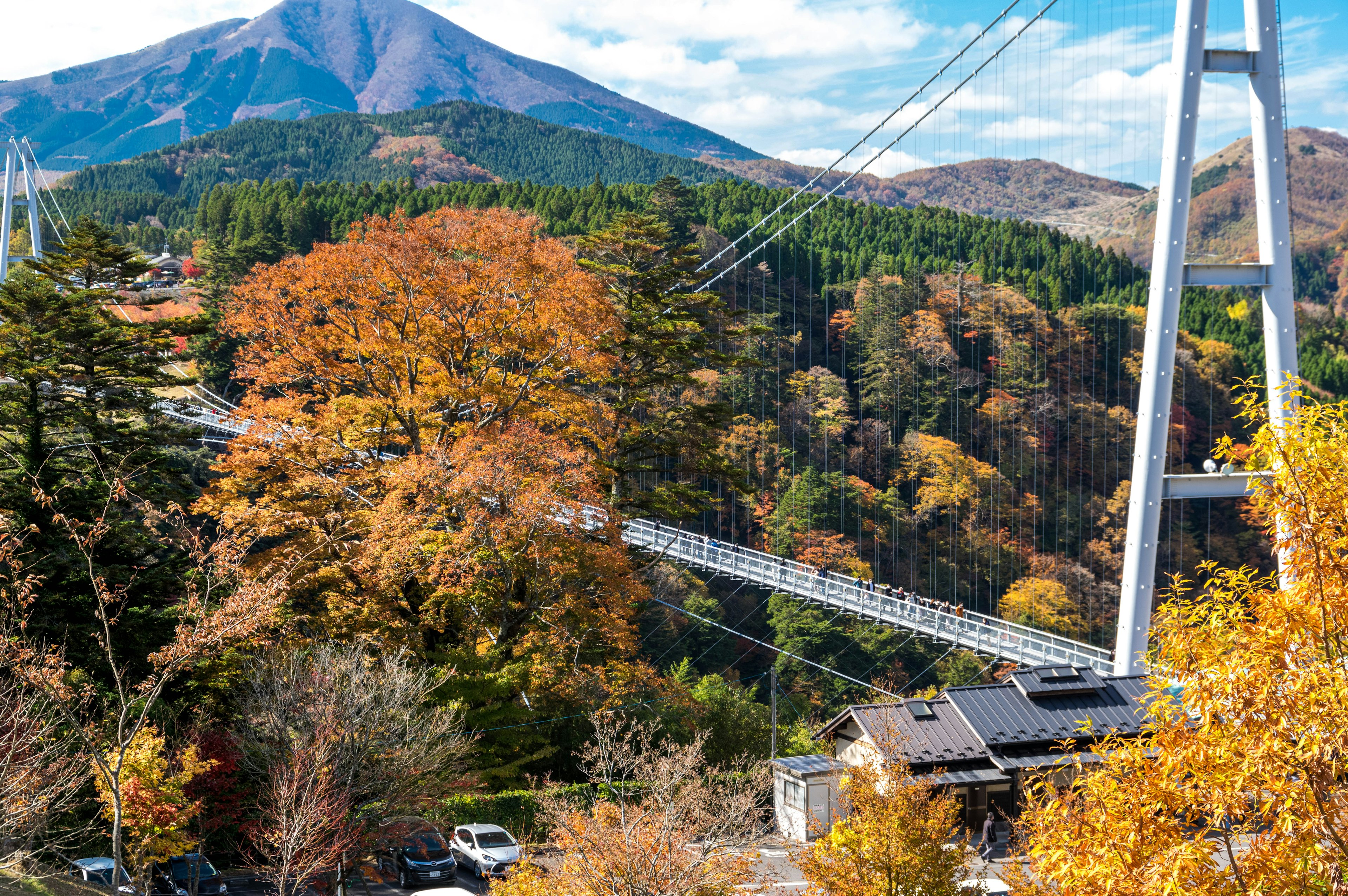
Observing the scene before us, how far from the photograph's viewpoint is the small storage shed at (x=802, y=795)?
18.4 metres

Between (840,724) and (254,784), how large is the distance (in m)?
10.4

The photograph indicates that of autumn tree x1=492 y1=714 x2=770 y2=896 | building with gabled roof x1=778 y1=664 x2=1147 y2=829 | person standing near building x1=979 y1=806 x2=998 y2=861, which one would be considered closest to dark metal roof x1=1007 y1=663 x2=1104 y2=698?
building with gabled roof x1=778 y1=664 x2=1147 y2=829

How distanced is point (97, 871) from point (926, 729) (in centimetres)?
1345

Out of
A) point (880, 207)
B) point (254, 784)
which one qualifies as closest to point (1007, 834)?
point (254, 784)

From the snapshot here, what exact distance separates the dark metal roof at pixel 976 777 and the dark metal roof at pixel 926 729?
0.78 ft

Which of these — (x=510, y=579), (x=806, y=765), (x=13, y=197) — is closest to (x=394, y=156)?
(x=13, y=197)

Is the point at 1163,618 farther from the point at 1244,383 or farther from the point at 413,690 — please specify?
the point at 413,690

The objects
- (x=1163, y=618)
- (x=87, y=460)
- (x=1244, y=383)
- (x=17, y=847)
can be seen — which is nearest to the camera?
(x=1163, y=618)

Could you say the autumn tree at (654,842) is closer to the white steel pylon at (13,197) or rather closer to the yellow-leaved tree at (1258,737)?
the yellow-leaved tree at (1258,737)

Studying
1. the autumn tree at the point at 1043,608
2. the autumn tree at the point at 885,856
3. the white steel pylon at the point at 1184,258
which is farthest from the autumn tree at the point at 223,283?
the autumn tree at the point at 885,856

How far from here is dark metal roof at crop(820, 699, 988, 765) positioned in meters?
18.5

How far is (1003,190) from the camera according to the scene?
568 feet

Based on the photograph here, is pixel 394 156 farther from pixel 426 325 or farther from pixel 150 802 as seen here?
pixel 150 802

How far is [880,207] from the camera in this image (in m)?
85.2
